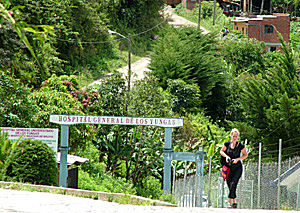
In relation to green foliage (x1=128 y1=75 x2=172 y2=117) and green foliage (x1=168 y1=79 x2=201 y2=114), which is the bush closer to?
green foliage (x1=128 y1=75 x2=172 y2=117)

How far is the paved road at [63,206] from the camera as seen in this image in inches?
275

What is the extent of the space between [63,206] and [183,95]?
93.7ft

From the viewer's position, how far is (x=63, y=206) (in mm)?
7367

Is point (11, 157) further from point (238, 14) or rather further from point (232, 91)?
point (238, 14)

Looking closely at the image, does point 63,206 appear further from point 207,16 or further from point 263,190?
point 207,16

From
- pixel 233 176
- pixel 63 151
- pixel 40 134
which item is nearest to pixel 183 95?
pixel 40 134

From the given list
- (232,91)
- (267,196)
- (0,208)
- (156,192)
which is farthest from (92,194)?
(232,91)

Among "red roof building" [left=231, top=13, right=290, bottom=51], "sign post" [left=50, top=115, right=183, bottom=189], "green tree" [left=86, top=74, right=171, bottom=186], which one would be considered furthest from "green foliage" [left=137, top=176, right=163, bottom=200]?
"red roof building" [left=231, top=13, right=290, bottom=51]

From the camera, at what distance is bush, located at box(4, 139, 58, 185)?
10234 mm

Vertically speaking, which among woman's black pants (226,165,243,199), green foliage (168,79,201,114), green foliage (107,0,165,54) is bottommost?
woman's black pants (226,165,243,199)

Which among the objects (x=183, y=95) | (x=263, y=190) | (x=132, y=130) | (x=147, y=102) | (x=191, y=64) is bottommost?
(x=263, y=190)

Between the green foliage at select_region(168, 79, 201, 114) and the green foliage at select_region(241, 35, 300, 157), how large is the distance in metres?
8.26

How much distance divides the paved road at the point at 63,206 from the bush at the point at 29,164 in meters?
1.78

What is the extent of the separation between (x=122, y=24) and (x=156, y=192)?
4021cm
